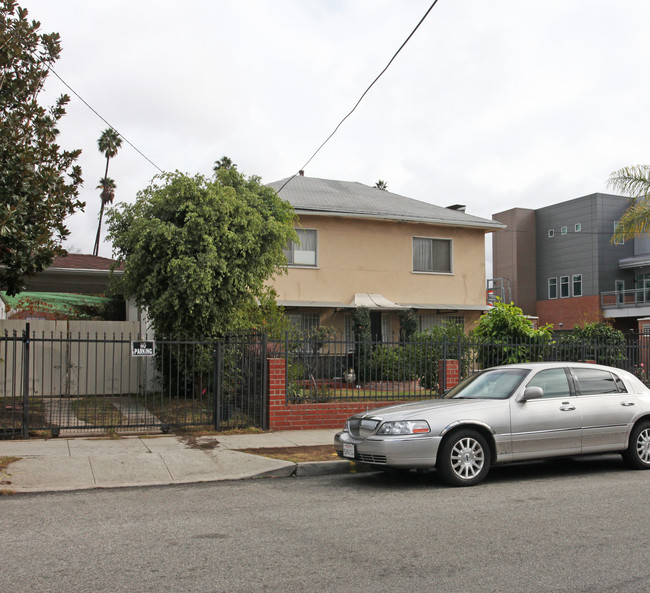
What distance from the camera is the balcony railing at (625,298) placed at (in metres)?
35.3

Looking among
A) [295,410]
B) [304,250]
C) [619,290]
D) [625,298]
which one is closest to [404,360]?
[295,410]

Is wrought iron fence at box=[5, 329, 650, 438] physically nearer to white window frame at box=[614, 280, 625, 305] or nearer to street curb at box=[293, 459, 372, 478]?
street curb at box=[293, 459, 372, 478]

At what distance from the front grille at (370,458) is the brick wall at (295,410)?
3.97 m

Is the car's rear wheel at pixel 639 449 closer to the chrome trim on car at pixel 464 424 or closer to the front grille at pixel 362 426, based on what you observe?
the chrome trim on car at pixel 464 424

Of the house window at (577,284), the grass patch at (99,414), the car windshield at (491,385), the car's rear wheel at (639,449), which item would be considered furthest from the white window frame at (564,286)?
the car windshield at (491,385)

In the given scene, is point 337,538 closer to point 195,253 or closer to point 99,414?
point 99,414

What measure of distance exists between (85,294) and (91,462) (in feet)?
43.2

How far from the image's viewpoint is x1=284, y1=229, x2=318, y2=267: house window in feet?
70.6

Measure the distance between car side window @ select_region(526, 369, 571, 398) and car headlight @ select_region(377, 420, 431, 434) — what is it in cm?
168

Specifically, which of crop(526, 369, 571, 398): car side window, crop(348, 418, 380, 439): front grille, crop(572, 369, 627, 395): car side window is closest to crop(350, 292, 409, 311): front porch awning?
crop(572, 369, 627, 395): car side window

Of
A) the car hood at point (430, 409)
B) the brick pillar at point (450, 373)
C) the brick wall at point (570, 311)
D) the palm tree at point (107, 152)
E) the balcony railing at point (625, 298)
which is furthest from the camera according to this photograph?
the palm tree at point (107, 152)

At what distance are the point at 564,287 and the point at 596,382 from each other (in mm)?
33401

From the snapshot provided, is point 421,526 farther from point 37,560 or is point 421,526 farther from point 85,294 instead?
point 85,294

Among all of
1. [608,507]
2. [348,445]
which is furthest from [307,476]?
[608,507]
